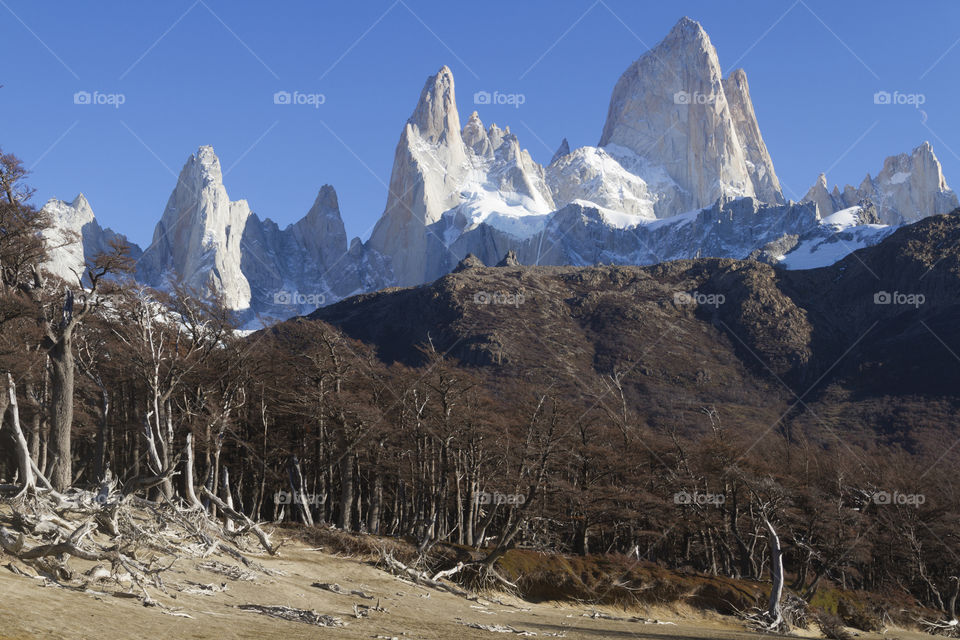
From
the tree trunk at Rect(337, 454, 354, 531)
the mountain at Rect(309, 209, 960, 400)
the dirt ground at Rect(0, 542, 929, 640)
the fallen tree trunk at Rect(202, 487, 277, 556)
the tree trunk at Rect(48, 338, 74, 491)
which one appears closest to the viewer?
the dirt ground at Rect(0, 542, 929, 640)

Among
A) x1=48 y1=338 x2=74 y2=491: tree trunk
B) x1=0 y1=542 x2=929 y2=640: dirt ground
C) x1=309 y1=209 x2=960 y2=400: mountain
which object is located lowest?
x1=0 y1=542 x2=929 y2=640: dirt ground

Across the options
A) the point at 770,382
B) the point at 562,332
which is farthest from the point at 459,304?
the point at 770,382

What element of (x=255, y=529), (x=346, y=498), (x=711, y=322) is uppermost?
(x=711, y=322)

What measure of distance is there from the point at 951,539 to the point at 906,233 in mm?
143630

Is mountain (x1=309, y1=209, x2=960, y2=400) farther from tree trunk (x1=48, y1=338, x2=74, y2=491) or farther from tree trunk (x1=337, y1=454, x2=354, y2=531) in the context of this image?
tree trunk (x1=48, y1=338, x2=74, y2=491)

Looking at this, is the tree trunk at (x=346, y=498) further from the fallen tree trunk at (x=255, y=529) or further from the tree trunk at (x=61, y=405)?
the tree trunk at (x=61, y=405)

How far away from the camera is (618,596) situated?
28.3m

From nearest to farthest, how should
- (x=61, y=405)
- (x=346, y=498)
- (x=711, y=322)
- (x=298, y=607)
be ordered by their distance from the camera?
1. (x=298, y=607)
2. (x=61, y=405)
3. (x=346, y=498)
4. (x=711, y=322)

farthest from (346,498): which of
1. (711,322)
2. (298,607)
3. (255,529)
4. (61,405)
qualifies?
(711,322)

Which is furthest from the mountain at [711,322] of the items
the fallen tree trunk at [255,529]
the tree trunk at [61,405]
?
the tree trunk at [61,405]

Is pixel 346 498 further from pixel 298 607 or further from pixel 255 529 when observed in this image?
pixel 298 607

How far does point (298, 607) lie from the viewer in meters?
16.3

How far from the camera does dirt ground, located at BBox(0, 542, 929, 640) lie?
417 inches

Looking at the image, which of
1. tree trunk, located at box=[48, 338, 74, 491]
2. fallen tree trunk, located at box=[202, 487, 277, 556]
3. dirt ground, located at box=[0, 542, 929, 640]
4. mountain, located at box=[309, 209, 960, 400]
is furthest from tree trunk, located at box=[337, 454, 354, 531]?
mountain, located at box=[309, 209, 960, 400]
